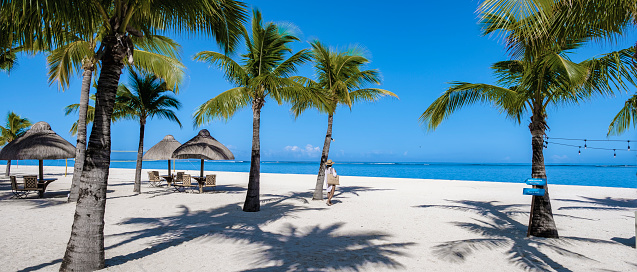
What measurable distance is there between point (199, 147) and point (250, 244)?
10.5 metres

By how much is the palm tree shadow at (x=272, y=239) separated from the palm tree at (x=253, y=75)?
1.67 m

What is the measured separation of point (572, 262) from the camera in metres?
4.91

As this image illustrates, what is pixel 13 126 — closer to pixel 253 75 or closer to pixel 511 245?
pixel 253 75

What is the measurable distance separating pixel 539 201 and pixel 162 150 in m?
16.3

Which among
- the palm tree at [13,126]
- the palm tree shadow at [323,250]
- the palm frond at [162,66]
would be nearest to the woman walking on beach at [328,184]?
the palm tree shadow at [323,250]

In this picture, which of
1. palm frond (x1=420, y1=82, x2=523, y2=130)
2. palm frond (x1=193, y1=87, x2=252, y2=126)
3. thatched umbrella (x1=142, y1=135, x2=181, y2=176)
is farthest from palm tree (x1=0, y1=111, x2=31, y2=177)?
palm frond (x1=420, y1=82, x2=523, y2=130)

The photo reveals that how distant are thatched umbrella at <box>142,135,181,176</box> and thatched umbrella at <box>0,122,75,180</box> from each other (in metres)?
4.14

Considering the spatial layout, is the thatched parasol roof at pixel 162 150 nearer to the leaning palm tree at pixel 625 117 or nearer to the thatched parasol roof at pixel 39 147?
the thatched parasol roof at pixel 39 147

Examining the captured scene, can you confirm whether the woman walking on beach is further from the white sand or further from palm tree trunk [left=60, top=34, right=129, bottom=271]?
palm tree trunk [left=60, top=34, right=129, bottom=271]

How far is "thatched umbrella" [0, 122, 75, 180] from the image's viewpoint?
12.3 metres

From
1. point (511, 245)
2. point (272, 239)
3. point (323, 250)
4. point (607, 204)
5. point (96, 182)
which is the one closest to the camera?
point (96, 182)

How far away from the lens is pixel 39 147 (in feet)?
41.0

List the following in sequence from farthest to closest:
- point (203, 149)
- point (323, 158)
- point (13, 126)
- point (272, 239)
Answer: point (13, 126), point (203, 149), point (323, 158), point (272, 239)

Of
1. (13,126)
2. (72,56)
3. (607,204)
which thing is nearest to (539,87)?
(607,204)
